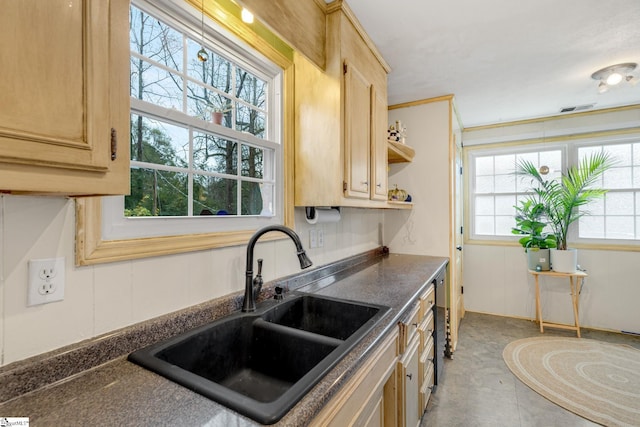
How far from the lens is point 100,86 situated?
573 millimetres

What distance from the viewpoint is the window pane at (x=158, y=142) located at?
3.40 feet

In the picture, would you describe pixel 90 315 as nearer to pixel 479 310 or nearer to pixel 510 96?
pixel 510 96

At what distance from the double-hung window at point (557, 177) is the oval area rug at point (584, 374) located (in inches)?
48.9

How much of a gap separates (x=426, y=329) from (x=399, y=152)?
1436 mm

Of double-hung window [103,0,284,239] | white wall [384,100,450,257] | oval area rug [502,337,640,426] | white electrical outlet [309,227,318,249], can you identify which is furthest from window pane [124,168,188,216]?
oval area rug [502,337,640,426]

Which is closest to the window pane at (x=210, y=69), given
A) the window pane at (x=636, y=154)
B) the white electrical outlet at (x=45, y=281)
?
the white electrical outlet at (x=45, y=281)

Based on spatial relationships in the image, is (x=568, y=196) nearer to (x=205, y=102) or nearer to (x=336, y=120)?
(x=336, y=120)

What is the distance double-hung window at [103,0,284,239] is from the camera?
104 centimetres

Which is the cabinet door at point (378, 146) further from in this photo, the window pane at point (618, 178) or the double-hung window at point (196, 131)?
the window pane at point (618, 178)

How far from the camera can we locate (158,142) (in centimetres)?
110

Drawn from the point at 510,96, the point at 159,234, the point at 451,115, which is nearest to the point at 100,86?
the point at 159,234

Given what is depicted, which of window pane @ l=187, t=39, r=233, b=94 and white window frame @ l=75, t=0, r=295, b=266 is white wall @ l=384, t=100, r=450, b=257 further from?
window pane @ l=187, t=39, r=233, b=94

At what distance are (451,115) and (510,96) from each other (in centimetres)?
65

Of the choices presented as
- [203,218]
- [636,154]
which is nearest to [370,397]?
[203,218]
